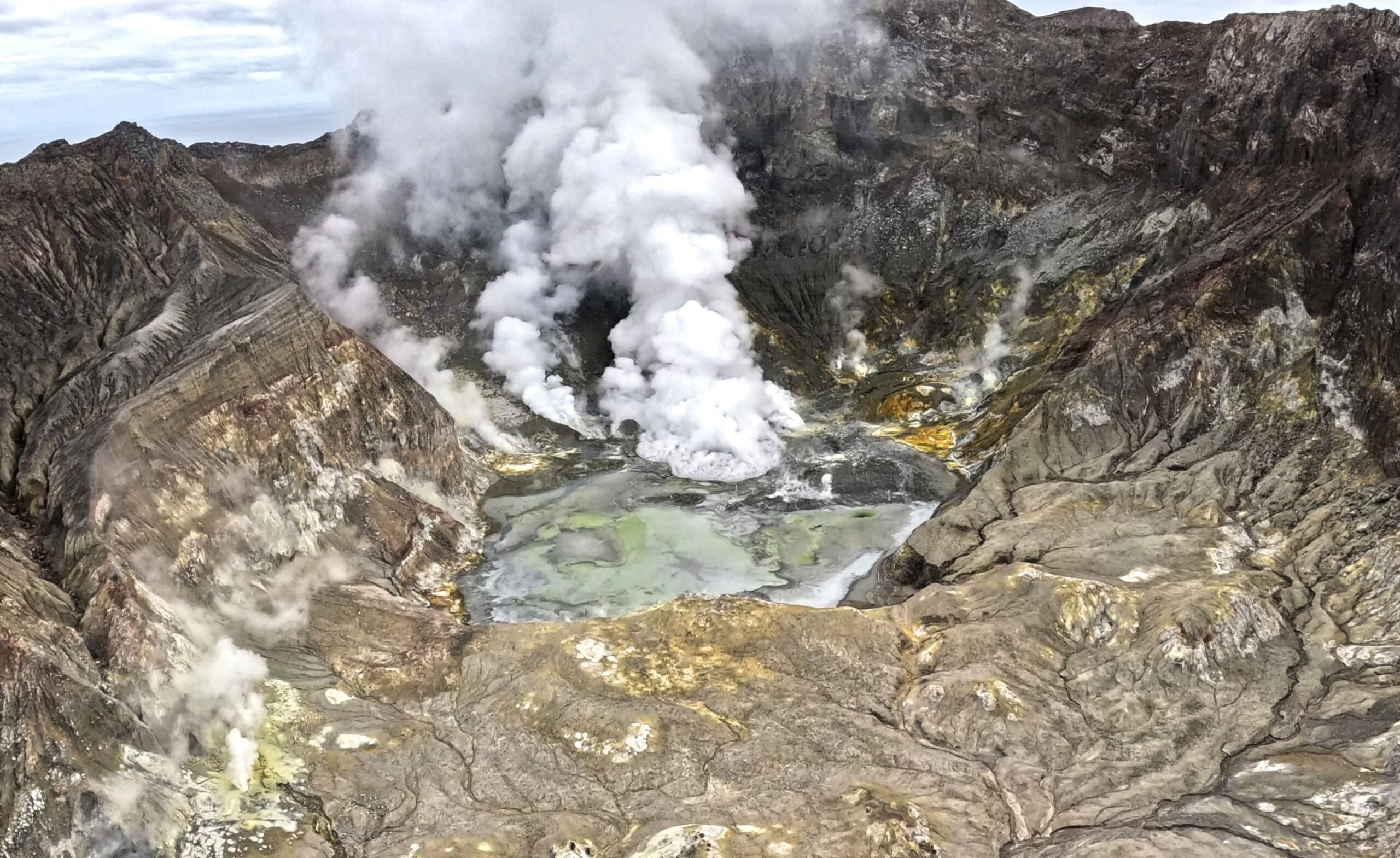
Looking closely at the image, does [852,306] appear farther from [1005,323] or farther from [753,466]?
[753,466]

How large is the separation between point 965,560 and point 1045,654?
841 centimetres

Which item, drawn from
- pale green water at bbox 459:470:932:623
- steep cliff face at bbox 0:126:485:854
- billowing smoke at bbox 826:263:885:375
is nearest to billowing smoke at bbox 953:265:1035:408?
billowing smoke at bbox 826:263:885:375

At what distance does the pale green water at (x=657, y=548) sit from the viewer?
4662cm

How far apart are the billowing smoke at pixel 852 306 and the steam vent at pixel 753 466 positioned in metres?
0.47

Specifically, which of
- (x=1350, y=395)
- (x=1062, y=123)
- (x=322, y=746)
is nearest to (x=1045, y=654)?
(x=1350, y=395)

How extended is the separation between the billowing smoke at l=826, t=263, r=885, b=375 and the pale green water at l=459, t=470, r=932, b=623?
67.3ft

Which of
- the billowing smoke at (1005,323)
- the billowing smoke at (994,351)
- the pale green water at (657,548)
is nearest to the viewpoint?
the pale green water at (657,548)

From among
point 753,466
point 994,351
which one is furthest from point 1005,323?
A: point 753,466

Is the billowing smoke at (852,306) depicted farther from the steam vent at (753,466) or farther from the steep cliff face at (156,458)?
the steep cliff face at (156,458)

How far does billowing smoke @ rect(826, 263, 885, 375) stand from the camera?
7375 centimetres

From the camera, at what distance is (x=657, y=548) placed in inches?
2012

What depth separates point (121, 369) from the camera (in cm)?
4847

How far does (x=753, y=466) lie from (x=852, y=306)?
2126 cm

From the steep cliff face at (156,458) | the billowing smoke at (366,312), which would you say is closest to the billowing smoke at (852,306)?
the billowing smoke at (366,312)
